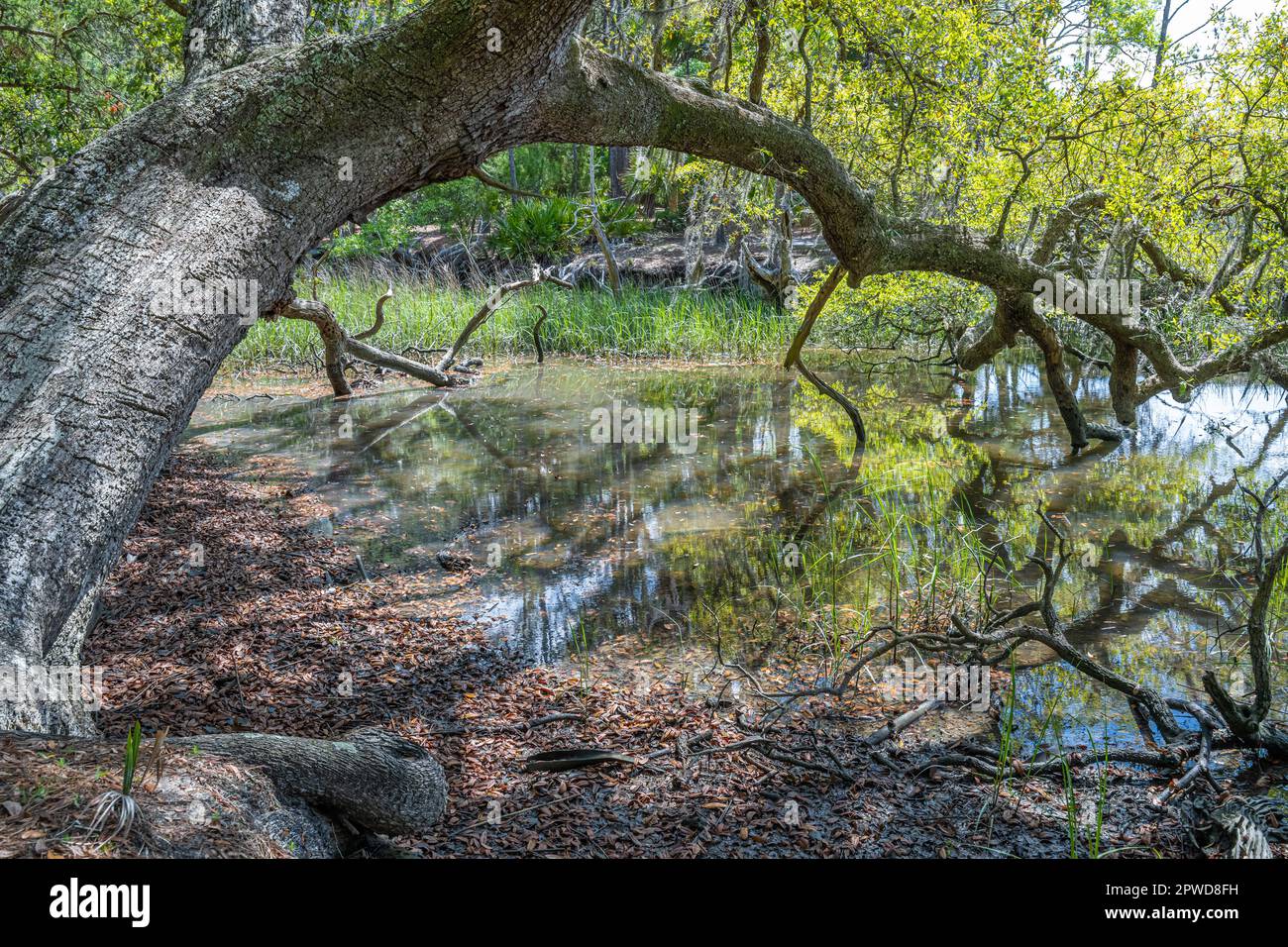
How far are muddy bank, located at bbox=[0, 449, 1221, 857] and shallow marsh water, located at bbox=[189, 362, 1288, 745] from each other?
0.42 m

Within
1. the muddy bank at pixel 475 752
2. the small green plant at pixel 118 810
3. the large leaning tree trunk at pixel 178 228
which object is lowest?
the muddy bank at pixel 475 752

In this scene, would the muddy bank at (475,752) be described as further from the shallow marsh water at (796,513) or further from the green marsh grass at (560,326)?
the green marsh grass at (560,326)

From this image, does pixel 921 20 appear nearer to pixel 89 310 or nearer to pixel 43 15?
pixel 89 310

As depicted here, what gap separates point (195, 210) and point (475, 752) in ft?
7.43

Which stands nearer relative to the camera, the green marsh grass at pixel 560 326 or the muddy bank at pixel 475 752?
the muddy bank at pixel 475 752

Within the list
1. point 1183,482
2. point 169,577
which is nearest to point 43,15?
point 169,577

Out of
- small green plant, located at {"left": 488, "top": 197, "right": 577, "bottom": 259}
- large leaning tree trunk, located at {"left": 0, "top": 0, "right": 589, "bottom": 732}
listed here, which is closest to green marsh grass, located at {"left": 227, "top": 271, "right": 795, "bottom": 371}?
small green plant, located at {"left": 488, "top": 197, "right": 577, "bottom": 259}

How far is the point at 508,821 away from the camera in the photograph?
2.76 m

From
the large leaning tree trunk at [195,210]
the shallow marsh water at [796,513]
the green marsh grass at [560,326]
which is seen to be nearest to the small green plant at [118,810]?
the large leaning tree trunk at [195,210]

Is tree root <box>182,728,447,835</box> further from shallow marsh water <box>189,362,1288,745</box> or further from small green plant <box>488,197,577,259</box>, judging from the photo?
small green plant <box>488,197,577,259</box>

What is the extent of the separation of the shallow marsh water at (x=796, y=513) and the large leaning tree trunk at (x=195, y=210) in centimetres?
202

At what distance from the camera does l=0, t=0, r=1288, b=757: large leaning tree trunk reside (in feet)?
8.79

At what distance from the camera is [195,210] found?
323 cm

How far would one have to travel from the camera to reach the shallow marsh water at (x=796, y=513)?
14.2 feet
